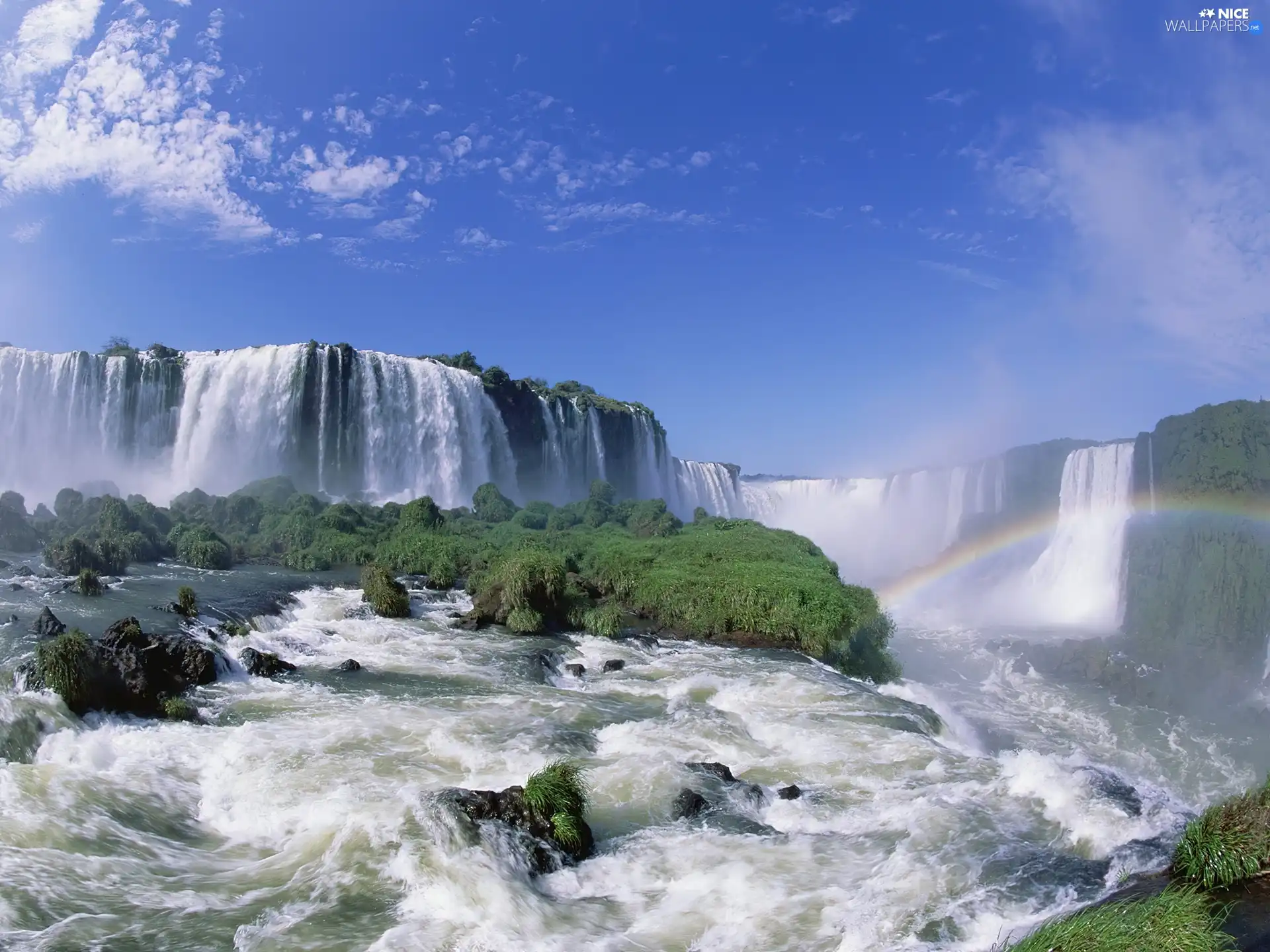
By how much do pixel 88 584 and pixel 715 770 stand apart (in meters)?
17.1

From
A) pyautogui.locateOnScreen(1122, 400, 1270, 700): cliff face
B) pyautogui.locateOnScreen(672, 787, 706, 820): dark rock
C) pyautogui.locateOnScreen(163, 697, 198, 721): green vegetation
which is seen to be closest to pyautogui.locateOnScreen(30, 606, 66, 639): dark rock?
pyautogui.locateOnScreen(163, 697, 198, 721): green vegetation

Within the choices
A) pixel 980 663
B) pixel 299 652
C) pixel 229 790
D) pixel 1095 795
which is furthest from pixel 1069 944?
pixel 980 663

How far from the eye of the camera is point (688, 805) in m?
9.42

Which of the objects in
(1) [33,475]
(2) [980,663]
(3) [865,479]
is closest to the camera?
(2) [980,663]

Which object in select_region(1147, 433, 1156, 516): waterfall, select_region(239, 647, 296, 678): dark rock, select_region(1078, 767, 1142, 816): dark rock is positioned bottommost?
select_region(1078, 767, 1142, 816): dark rock

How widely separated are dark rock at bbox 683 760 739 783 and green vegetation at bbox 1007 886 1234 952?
4.80m

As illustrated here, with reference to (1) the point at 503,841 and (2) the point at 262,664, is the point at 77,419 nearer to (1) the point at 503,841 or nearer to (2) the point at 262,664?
(2) the point at 262,664

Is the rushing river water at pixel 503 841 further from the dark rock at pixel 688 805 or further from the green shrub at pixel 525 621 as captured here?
the green shrub at pixel 525 621

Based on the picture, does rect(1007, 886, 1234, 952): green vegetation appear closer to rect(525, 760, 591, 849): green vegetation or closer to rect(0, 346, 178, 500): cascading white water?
rect(525, 760, 591, 849): green vegetation

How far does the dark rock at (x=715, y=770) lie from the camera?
34.1 feet

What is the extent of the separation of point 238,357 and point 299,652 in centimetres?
3303

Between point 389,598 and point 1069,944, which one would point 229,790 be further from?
point 389,598

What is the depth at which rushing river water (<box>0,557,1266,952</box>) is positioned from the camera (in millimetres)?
6871

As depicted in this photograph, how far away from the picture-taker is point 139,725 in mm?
11422
